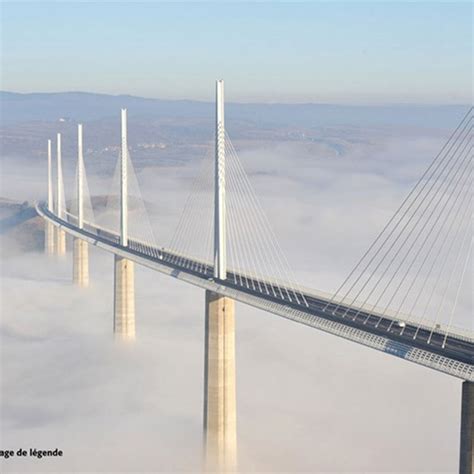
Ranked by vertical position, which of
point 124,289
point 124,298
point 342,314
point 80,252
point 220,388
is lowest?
point 220,388

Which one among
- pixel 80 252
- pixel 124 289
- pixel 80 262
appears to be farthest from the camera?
pixel 80 262

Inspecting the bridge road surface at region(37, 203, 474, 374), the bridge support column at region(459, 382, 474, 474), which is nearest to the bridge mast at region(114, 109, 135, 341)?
the bridge road surface at region(37, 203, 474, 374)

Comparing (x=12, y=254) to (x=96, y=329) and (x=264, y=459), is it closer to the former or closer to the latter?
(x=96, y=329)

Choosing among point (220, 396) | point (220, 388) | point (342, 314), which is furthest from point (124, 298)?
point (342, 314)

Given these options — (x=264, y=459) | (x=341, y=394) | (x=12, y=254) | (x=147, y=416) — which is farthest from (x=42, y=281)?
(x=264, y=459)

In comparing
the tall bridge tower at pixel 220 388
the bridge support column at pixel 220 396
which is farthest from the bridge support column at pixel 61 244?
the bridge support column at pixel 220 396

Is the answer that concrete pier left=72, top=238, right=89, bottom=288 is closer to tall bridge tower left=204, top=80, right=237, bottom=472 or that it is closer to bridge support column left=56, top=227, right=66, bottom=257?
bridge support column left=56, top=227, right=66, bottom=257

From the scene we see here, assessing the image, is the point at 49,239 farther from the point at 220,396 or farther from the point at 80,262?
the point at 220,396
